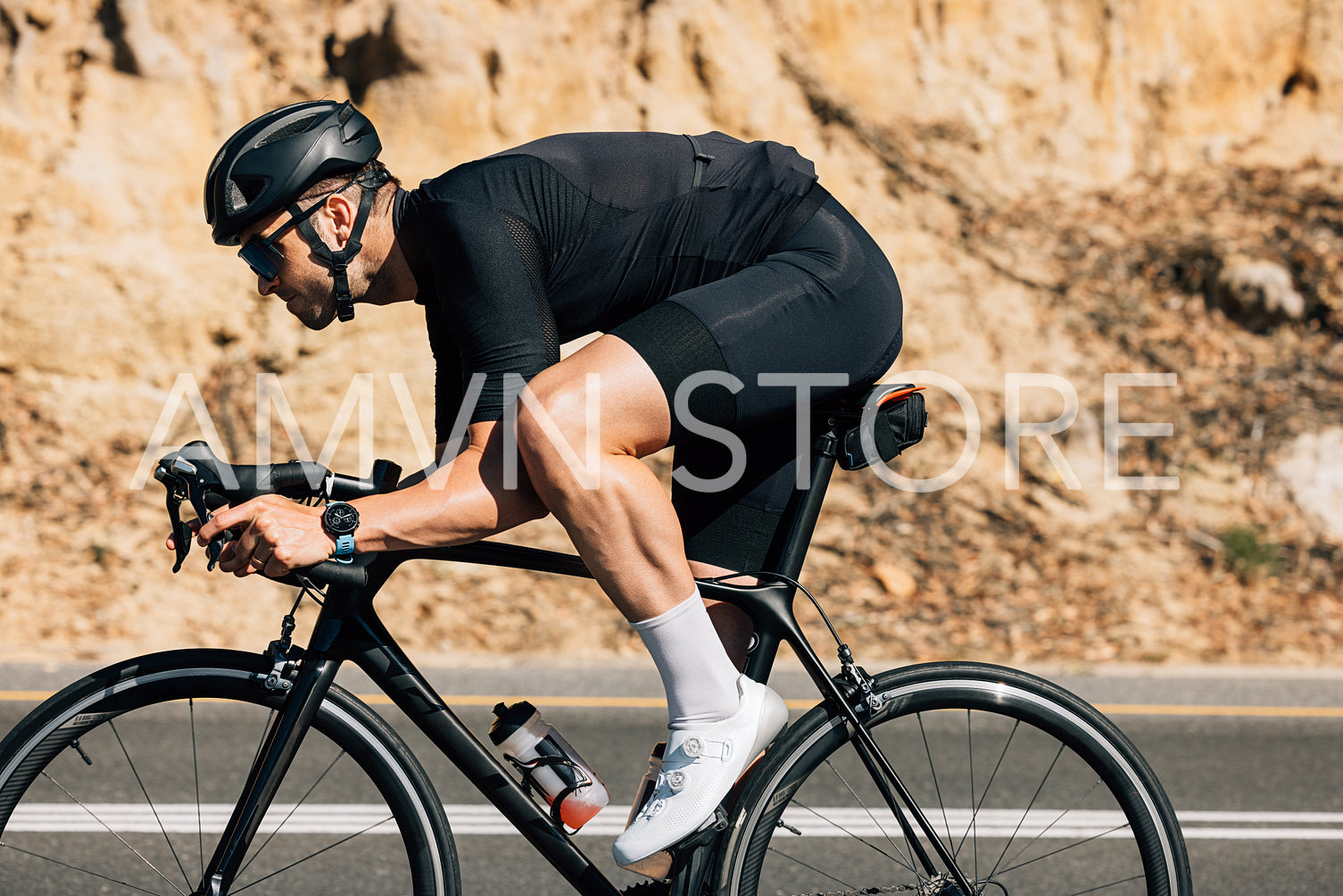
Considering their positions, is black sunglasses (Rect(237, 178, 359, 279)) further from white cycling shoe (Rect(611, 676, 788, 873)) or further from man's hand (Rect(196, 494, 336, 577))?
white cycling shoe (Rect(611, 676, 788, 873))

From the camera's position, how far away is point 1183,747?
4762 mm

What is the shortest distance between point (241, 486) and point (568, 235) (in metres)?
0.74

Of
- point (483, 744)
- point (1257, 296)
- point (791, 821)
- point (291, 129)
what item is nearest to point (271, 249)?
point (291, 129)

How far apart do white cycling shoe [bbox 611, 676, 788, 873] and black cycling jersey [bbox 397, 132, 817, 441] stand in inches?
27.8

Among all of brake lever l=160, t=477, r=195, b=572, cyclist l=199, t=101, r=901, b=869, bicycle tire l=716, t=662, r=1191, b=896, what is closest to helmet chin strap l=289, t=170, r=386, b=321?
cyclist l=199, t=101, r=901, b=869

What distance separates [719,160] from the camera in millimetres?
2408

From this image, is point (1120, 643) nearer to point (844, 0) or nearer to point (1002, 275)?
point (1002, 275)

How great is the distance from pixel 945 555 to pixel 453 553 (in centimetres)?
575

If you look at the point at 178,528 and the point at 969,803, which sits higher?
the point at 178,528

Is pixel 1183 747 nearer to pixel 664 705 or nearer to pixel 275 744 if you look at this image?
pixel 664 705

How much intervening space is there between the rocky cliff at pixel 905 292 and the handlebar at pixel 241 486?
14.5 feet

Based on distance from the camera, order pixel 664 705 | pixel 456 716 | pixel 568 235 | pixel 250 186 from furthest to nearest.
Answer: pixel 664 705, pixel 456 716, pixel 568 235, pixel 250 186

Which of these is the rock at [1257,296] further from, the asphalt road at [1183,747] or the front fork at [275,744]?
the front fork at [275,744]

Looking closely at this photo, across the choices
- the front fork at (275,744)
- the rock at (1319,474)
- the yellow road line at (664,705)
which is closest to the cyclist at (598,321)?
the front fork at (275,744)
